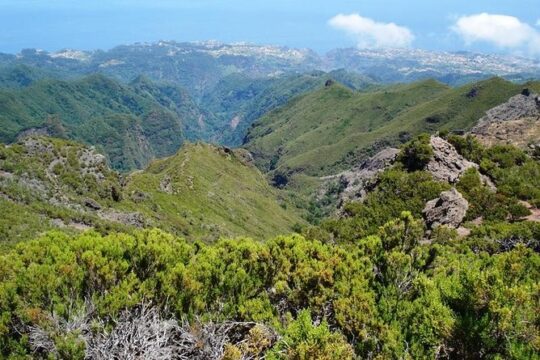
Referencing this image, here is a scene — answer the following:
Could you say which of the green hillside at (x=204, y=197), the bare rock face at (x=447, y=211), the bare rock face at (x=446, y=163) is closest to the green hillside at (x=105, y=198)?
the green hillside at (x=204, y=197)

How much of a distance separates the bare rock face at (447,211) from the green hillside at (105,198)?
3534 cm

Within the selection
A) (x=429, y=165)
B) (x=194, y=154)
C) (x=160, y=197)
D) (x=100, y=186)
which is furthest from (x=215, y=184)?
(x=429, y=165)

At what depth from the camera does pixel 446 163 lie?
4591 cm

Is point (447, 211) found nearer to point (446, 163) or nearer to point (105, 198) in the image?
point (446, 163)

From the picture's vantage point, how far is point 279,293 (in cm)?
1545

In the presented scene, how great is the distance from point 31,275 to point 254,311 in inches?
236

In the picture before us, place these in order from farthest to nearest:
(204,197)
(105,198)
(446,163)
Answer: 1. (204,197)
2. (105,198)
3. (446,163)

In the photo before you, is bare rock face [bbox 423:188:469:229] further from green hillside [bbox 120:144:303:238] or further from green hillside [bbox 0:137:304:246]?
green hillside [bbox 120:144:303:238]

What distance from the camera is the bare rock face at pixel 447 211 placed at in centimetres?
3447

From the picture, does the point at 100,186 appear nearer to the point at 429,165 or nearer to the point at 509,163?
the point at 429,165

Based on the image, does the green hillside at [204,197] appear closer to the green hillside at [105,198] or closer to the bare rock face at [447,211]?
the green hillside at [105,198]

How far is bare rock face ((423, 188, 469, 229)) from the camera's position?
34469 mm

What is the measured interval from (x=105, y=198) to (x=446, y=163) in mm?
50823

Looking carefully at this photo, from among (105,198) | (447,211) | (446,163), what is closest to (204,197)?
(105,198)
